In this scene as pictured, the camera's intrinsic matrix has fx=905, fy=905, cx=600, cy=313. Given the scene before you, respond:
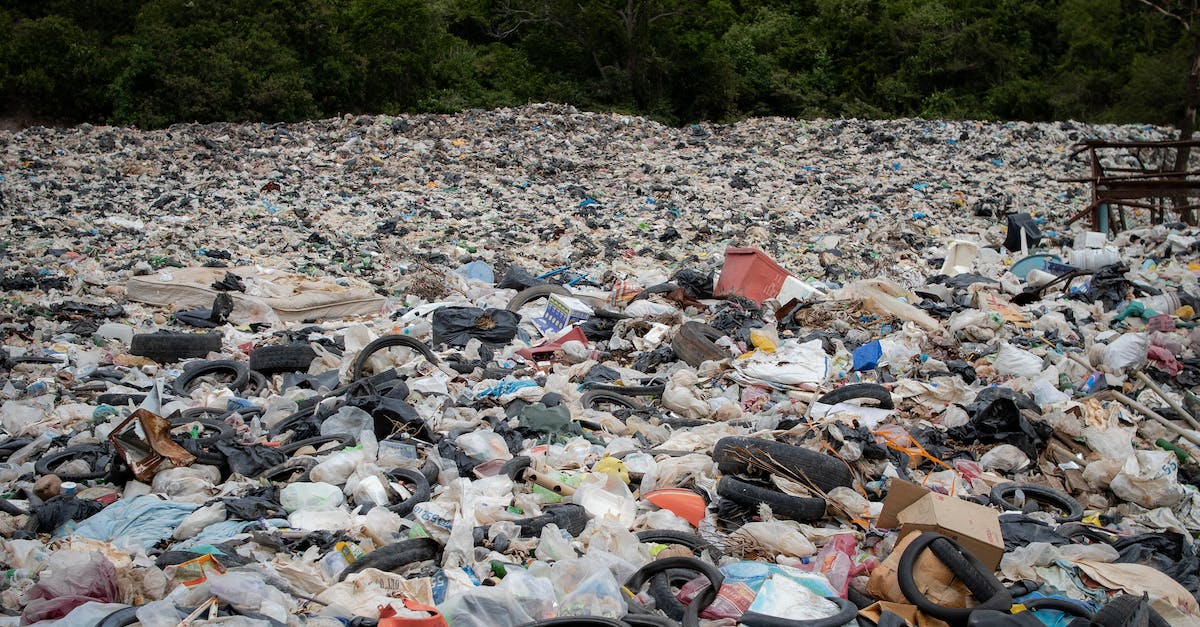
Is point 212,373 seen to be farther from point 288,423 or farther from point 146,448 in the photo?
point 146,448

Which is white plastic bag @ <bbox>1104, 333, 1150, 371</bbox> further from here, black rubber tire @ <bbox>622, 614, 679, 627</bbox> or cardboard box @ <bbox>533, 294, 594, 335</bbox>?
black rubber tire @ <bbox>622, 614, 679, 627</bbox>

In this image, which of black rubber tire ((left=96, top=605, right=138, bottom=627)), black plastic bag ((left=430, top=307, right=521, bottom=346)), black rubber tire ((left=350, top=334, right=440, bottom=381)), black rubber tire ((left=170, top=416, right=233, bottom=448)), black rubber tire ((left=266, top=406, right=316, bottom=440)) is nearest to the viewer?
black rubber tire ((left=96, top=605, right=138, bottom=627))

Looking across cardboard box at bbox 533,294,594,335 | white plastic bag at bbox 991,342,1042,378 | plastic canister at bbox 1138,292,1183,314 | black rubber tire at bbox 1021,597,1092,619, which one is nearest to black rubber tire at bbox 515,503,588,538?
black rubber tire at bbox 1021,597,1092,619

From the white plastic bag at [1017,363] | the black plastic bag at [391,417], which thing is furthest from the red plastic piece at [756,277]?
the black plastic bag at [391,417]

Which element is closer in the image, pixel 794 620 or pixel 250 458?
pixel 794 620

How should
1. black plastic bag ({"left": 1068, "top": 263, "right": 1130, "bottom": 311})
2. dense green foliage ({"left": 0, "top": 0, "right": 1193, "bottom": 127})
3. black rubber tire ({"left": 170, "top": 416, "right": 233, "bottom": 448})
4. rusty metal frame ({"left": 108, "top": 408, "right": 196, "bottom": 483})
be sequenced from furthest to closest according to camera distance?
dense green foliage ({"left": 0, "top": 0, "right": 1193, "bottom": 127})
black plastic bag ({"left": 1068, "top": 263, "right": 1130, "bottom": 311})
black rubber tire ({"left": 170, "top": 416, "right": 233, "bottom": 448})
rusty metal frame ({"left": 108, "top": 408, "right": 196, "bottom": 483})

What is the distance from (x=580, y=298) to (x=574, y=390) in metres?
2.16

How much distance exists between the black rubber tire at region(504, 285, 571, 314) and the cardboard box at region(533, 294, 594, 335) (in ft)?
0.93

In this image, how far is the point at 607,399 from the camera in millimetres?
4875

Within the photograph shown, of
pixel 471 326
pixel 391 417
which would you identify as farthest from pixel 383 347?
pixel 391 417

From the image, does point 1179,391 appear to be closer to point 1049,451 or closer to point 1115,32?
point 1049,451

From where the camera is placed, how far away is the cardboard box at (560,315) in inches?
252

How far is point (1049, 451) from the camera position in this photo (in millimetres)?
3977

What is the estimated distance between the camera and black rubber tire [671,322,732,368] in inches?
217
